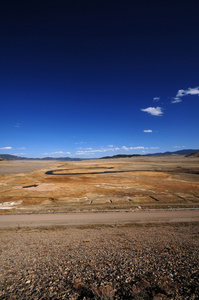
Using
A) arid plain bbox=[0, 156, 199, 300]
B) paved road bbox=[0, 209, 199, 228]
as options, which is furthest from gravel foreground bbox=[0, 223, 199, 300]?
paved road bbox=[0, 209, 199, 228]

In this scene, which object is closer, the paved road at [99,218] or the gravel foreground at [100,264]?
the gravel foreground at [100,264]

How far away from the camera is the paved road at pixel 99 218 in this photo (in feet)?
58.6

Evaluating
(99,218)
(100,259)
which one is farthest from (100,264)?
(99,218)

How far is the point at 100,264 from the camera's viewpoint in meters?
9.59

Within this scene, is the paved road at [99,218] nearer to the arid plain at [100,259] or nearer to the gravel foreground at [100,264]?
the arid plain at [100,259]

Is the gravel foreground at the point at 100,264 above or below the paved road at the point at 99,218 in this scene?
above

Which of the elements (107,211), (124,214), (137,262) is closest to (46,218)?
(107,211)

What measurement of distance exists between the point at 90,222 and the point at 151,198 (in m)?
13.9

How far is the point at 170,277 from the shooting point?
8.20m

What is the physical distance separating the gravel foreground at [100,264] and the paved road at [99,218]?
2811 millimetres

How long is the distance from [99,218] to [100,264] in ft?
31.0

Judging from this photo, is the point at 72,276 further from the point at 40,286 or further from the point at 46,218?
the point at 46,218

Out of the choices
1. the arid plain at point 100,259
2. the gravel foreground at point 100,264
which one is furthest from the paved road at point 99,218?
the gravel foreground at point 100,264

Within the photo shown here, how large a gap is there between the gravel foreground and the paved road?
9.22 feet
